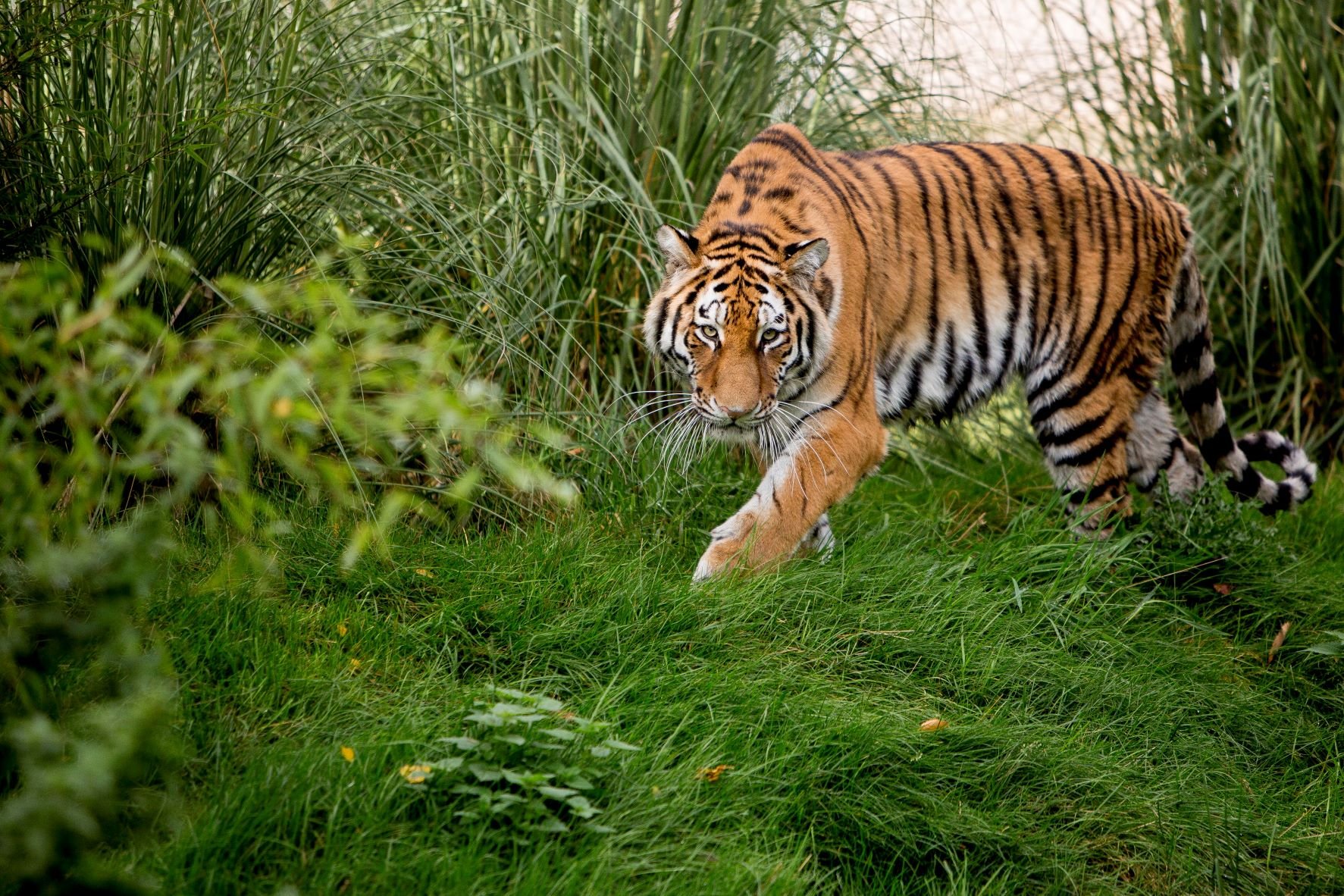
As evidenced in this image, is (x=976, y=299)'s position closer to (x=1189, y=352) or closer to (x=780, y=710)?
(x=1189, y=352)

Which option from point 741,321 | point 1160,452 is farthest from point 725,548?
point 1160,452

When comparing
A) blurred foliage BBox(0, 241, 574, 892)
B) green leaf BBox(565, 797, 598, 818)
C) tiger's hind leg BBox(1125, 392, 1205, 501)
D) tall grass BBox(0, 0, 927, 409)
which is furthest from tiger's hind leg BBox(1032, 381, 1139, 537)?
blurred foliage BBox(0, 241, 574, 892)

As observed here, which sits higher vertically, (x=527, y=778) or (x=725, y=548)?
(x=527, y=778)

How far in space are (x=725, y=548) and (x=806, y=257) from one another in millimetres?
937

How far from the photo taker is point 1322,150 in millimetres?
5781

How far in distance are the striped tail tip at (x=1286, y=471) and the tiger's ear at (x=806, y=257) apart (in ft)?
6.41

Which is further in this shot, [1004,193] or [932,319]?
[1004,193]

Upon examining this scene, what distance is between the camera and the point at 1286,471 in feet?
14.8

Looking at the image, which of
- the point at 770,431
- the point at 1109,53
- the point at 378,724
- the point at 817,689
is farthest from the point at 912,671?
the point at 1109,53

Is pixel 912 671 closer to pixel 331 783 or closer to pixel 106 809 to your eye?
pixel 331 783

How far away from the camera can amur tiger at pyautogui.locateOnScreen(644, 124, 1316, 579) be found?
12.3 feet

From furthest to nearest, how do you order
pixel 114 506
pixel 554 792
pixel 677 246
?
pixel 677 246, pixel 554 792, pixel 114 506

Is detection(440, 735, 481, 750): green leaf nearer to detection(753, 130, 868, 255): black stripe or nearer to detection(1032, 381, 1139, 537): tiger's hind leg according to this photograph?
detection(753, 130, 868, 255): black stripe

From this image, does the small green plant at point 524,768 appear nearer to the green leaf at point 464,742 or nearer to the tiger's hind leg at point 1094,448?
the green leaf at point 464,742
